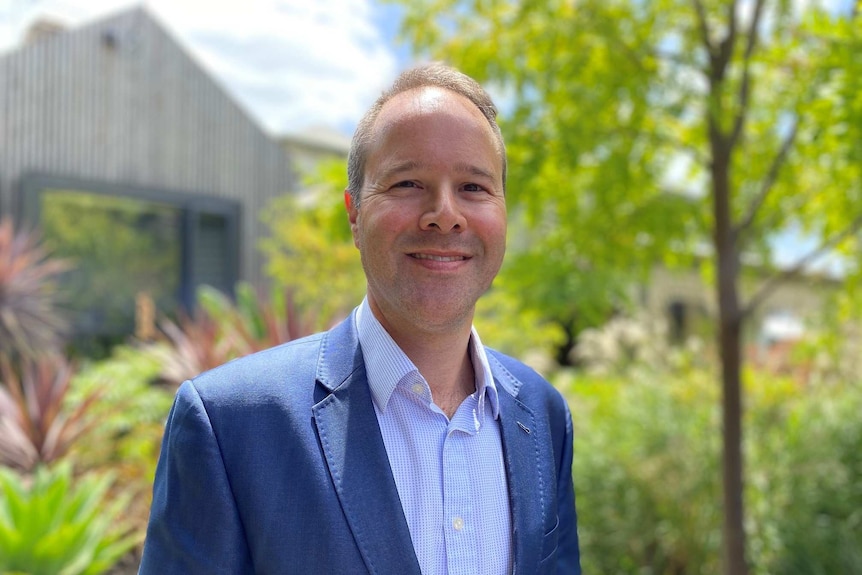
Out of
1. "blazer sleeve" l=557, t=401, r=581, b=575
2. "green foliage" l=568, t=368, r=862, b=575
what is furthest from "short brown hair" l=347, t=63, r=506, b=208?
"green foliage" l=568, t=368, r=862, b=575

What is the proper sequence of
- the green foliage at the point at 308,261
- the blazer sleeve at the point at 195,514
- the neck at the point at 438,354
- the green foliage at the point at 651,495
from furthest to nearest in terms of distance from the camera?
the green foliage at the point at 308,261, the green foliage at the point at 651,495, the neck at the point at 438,354, the blazer sleeve at the point at 195,514

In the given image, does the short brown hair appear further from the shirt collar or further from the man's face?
the shirt collar

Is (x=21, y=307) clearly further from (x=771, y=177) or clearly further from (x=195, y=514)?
(x=195, y=514)

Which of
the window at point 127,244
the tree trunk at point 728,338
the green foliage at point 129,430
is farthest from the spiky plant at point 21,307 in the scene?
the tree trunk at point 728,338

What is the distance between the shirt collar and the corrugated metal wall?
44.0 feet

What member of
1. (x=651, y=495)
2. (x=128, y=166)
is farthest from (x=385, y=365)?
(x=128, y=166)

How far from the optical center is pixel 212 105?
1574 centimetres

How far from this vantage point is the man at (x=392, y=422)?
134cm

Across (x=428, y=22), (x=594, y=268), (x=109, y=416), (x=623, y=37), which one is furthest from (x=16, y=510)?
(x=623, y=37)

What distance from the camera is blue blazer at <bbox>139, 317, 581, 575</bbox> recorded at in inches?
52.1

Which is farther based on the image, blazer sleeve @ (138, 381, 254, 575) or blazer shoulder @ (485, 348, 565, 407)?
blazer shoulder @ (485, 348, 565, 407)

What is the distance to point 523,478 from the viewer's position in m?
1.56

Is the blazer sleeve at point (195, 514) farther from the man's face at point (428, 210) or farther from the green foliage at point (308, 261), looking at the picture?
the green foliage at point (308, 261)

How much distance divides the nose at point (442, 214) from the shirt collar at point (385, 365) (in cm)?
23
